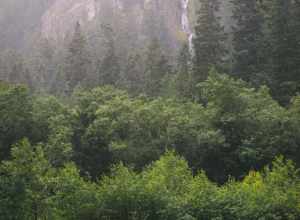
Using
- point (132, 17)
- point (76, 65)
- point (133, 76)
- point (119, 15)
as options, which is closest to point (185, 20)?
point (132, 17)

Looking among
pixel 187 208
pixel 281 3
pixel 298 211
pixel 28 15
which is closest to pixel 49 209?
pixel 187 208

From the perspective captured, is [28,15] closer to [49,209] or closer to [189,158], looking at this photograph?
[189,158]

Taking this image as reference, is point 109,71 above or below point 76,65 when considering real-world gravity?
below

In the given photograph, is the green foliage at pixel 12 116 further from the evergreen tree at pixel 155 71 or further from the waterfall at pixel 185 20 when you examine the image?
the waterfall at pixel 185 20

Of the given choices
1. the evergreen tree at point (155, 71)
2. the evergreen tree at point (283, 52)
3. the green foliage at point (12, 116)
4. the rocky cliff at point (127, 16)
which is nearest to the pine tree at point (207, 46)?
the evergreen tree at point (283, 52)

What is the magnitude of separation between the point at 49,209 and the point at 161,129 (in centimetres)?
1691

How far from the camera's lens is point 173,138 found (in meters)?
36.1

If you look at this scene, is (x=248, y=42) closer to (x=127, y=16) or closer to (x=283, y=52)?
(x=283, y=52)

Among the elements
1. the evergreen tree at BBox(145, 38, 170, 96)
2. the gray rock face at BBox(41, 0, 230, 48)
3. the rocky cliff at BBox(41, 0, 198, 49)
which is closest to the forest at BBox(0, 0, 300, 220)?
the evergreen tree at BBox(145, 38, 170, 96)

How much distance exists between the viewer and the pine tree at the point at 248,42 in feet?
164

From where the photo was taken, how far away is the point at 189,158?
3616cm

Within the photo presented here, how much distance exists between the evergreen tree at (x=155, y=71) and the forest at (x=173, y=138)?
0.19 m

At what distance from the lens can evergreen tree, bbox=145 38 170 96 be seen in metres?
59.8

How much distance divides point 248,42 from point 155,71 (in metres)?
14.5
